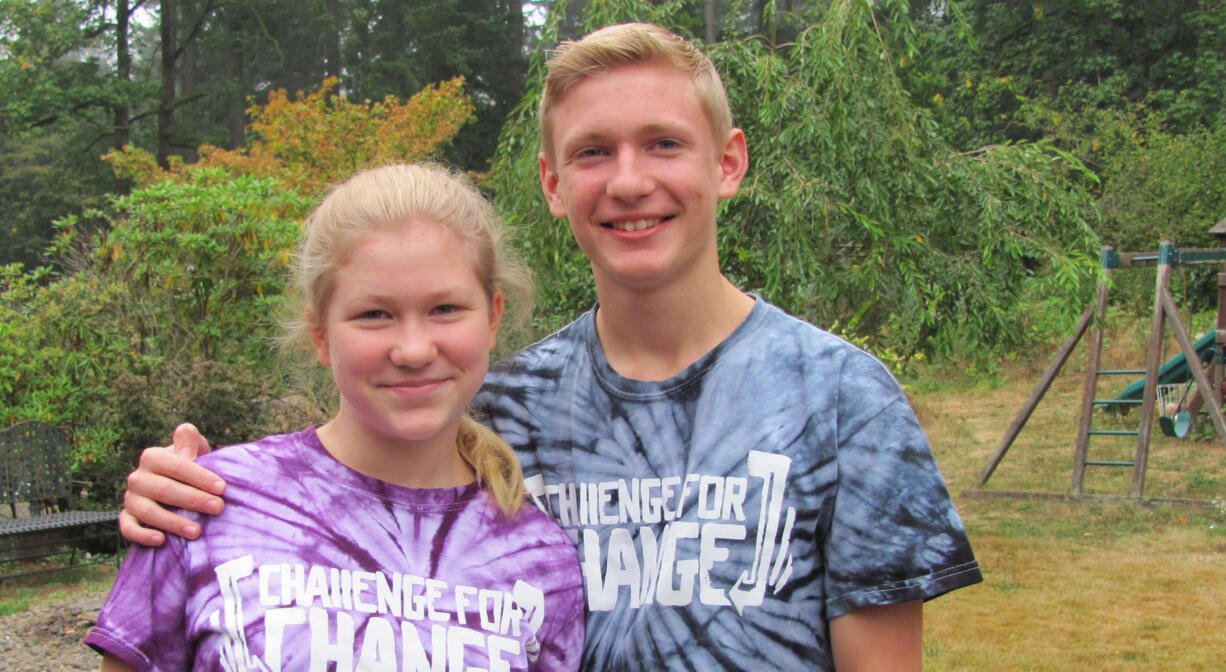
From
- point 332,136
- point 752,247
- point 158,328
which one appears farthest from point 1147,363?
point 332,136

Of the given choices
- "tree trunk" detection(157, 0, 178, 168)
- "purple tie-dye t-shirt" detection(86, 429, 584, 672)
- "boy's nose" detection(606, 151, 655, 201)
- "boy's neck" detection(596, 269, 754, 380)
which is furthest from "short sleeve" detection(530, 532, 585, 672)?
"tree trunk" detection(157, 0, 178, 168)

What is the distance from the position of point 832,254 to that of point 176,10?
79.8ft

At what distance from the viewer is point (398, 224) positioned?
1.75 meters

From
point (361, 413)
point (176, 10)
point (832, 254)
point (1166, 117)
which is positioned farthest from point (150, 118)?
point (361, 413)

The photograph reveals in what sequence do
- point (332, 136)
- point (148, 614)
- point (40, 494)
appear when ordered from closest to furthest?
1. point (148, 614)
2. point (40, 494)
3. point (332, 136)

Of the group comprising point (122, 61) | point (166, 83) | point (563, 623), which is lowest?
point (563, 623)

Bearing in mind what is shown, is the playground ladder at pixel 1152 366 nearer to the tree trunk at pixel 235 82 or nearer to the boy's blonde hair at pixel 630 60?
the boy's blonde hair at pixel 630 60

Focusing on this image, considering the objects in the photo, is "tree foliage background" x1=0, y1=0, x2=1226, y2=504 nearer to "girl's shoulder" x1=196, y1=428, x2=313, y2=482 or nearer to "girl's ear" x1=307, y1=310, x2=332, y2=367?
"girl's ear" x1=307, y1=310, x2=332, y2=367

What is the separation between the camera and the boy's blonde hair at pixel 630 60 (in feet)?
5.81

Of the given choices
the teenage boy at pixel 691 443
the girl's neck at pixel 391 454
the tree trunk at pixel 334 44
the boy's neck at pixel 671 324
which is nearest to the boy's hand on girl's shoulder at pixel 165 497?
the teenage boy at pixel 691 443

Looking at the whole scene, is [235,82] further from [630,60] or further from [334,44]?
[630,60]

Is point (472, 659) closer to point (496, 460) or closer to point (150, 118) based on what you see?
point (496, 460)

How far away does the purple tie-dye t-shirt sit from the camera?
1551 mm

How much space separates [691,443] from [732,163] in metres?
0.53
